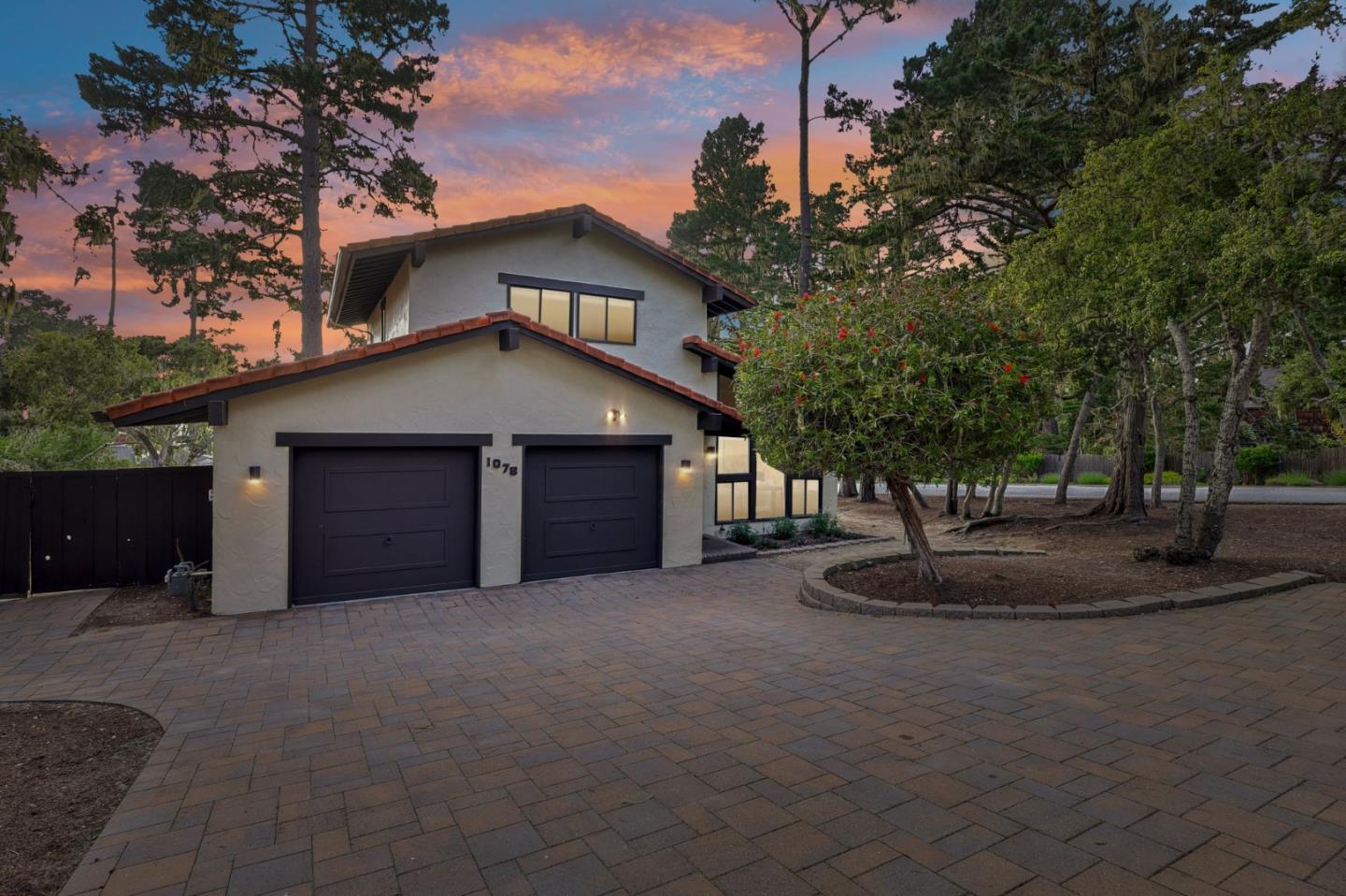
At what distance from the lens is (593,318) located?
13.1 m

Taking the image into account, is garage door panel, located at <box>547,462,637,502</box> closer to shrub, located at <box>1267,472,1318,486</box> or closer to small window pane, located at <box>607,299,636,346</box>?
small window pane, located at <box>607,299,636,346</box>

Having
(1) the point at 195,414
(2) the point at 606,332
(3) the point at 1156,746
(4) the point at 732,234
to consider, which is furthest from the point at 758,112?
(3) the point at 1156,746

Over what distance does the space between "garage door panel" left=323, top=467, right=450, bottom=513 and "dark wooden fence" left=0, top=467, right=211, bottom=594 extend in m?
2.79

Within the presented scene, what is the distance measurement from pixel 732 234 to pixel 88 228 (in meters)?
30.3

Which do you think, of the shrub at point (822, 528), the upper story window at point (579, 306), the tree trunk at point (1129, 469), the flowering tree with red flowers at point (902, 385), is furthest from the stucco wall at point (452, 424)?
the tree trunk at point (1129, 469)

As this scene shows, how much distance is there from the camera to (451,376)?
9.26 metres

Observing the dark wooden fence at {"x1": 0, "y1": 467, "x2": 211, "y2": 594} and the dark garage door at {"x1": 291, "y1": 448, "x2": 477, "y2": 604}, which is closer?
the dark garage door at {"x1": 291, "y1": 448, "x2": 477, "y2": 604}

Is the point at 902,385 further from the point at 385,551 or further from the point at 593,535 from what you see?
the point at 385,551

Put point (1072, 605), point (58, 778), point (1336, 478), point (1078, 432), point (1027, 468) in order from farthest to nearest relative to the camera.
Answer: point (1027, 468) → point (1336, 478) → point (1078, 432) → point (1072, 605) → point (58, 778)

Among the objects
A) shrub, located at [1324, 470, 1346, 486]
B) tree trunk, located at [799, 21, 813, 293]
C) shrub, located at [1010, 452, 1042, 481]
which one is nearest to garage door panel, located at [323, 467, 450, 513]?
tree trunk, located at [799, 21, 813, 293]

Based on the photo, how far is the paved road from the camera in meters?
19.5

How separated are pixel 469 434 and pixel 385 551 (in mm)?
1899

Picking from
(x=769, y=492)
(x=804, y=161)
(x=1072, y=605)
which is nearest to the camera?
(x=1072, y=605)

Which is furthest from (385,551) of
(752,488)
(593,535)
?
(752,488)
